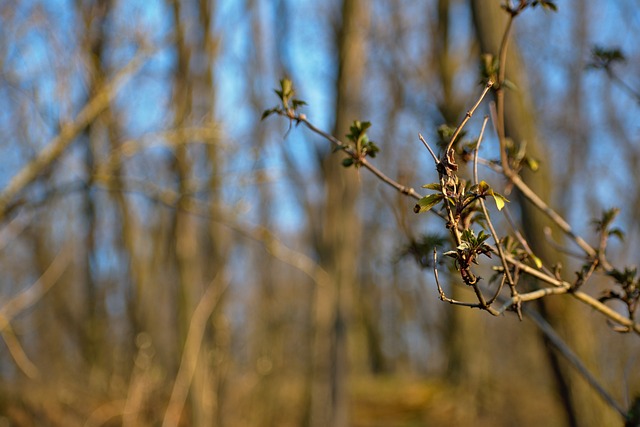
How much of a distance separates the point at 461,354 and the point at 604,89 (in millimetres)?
7851

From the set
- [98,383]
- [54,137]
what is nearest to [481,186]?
[54,137]

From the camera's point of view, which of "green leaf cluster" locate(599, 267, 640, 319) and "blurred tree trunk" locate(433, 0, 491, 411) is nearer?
"green leaf cluster" locate(599, 267, 640, 319)

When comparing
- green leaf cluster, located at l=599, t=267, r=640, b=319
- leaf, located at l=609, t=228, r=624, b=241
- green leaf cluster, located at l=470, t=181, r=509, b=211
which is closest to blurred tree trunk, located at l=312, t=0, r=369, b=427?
leaf, located at l=609, t=228, r=624, b=241

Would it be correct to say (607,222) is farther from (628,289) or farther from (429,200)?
(429,200)

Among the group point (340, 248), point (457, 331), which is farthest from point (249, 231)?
point (457, 331)

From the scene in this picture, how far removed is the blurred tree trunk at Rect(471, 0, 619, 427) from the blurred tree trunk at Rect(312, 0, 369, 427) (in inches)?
107

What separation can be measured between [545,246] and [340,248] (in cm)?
335

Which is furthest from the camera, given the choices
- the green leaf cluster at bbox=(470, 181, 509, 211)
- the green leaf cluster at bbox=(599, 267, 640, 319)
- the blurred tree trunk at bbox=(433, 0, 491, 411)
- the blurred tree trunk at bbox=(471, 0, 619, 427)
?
the blurred tree trunk at bbox=(433, 0, 491, 411)

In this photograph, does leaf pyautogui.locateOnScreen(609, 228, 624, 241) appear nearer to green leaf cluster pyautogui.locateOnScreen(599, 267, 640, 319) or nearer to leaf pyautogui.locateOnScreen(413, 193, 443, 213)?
green leaf cluster pyautogui.locateOnScreen(599, 267, 640, 319)

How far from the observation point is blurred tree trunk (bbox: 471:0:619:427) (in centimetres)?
361

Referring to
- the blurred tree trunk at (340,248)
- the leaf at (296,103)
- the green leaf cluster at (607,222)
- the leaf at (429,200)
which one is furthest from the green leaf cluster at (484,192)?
the blurred tree trunk at (340,248)

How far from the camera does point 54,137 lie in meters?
4.62

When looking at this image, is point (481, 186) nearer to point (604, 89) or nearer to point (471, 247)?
point (471, 247)

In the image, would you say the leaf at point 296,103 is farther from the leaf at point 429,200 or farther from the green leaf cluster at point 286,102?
the leaf at point 429,200
